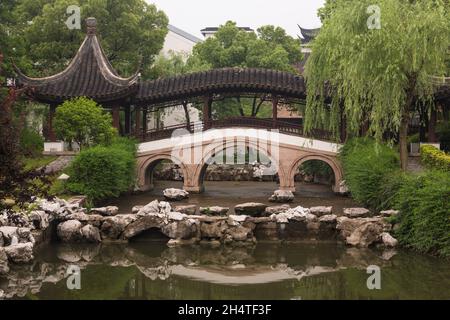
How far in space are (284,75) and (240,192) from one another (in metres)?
4.76

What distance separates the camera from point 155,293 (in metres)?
9.35

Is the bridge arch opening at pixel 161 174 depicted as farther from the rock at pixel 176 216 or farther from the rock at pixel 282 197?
the rock at pixel 176 216

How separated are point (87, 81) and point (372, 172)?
10.9m

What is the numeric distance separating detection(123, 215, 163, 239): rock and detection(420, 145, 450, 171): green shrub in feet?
25.1

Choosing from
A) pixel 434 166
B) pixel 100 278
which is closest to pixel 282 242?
pixel 100 278

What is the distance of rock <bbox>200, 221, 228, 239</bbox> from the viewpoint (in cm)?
1321

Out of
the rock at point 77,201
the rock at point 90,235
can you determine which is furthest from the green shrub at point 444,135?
the rock at point 90,235

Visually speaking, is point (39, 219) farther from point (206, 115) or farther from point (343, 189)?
point (343, 189)

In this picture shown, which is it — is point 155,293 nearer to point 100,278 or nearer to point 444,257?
point 100,278

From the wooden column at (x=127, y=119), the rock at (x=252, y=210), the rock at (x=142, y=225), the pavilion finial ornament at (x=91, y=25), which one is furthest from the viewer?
the wooden column at (x=127, y=119)

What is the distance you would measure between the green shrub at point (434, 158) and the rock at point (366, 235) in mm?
3638

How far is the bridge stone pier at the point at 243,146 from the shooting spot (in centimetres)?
1986

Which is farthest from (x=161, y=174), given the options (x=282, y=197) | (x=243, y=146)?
(x=282, y=197)

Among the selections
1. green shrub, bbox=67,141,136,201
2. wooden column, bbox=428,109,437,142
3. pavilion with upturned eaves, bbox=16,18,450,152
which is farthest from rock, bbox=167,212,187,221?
wooden column, bbox=428,109,437,142
